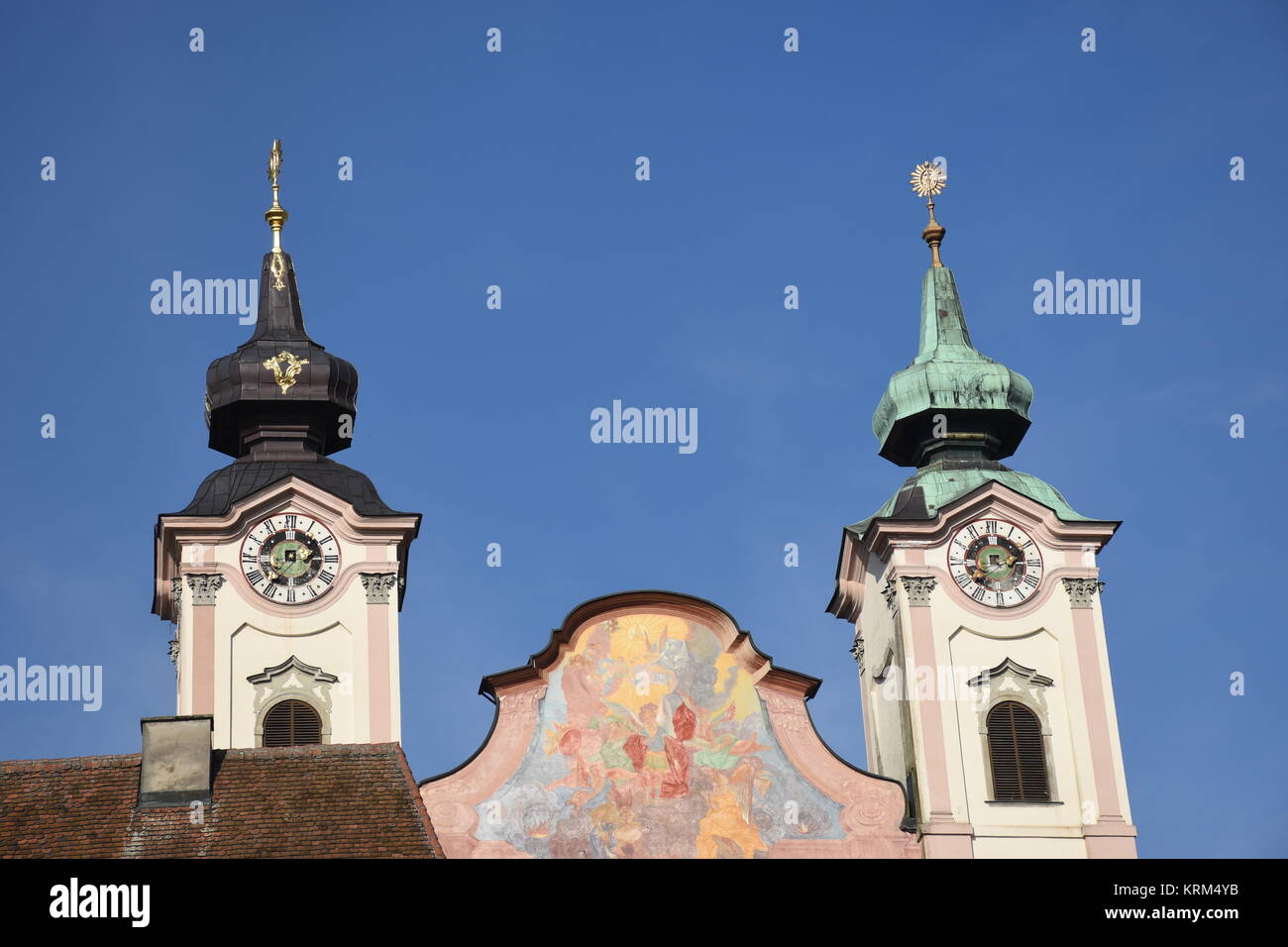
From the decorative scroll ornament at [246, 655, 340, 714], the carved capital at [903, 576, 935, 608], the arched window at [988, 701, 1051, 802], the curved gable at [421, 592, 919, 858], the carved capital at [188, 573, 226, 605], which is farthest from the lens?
the carved capital at [903, 576, 935, 608]

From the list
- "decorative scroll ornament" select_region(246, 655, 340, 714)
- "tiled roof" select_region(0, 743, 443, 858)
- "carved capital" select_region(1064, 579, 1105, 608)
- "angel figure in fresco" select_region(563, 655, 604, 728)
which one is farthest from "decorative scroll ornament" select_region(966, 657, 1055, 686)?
"tiled roof" select_region(0, 743, 443, 858)

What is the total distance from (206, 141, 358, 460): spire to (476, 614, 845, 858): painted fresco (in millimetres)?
7488

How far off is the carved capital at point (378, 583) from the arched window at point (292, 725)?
2.02 m

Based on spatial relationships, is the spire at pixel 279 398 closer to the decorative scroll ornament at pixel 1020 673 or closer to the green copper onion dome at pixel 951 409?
the green copper onion dome at pixel 951 409

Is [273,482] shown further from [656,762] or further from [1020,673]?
[1020,673]

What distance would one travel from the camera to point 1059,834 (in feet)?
134

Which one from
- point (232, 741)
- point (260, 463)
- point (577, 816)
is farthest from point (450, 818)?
point (260, 463)

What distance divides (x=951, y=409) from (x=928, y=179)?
462 cm

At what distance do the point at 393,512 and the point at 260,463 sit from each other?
2447 mm

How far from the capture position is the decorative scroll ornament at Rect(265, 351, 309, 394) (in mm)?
44688

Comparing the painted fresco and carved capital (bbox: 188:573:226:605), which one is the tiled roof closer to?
the painted fresco

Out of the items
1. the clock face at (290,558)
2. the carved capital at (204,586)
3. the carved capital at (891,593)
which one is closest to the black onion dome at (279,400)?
the clock face at (290,558)

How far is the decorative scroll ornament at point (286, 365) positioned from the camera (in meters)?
44.7
